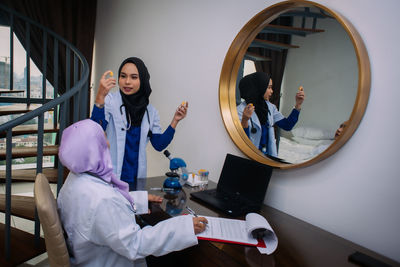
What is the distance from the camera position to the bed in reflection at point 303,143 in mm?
1302

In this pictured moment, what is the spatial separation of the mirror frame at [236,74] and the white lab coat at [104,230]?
2.27 ft

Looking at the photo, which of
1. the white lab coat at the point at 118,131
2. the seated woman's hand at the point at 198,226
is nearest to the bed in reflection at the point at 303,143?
the seated woman's hand at the point at 198,226

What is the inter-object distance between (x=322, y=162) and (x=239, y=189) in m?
0.47

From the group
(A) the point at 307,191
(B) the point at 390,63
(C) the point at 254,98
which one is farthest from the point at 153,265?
(B) the point at 390,63

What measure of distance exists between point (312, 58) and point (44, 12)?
3688 millimetres

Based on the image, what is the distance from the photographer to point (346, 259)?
1021 mm

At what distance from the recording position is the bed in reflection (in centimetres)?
130

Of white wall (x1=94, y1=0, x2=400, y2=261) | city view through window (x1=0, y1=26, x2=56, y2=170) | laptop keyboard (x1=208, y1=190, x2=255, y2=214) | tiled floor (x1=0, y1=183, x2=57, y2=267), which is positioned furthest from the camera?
city view through window (x1=0, y1=26, x2=56, y2=170)

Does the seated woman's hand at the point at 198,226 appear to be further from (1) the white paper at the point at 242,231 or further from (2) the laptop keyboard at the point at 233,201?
(2) the laptop keyboard at the point at 233,201

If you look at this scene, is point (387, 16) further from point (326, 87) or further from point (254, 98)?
point (254, 98)

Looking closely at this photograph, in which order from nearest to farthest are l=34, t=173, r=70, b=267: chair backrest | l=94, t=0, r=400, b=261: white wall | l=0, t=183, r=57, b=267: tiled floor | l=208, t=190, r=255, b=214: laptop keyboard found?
l=34, t=173, r=70, b=267: chair backrest, l=94, t=0, r=400, b=261: white wall, l=208, t=190, r=255, b=214: laptop keyboard, l=0, t=183, r=57, b=267: tiled floor

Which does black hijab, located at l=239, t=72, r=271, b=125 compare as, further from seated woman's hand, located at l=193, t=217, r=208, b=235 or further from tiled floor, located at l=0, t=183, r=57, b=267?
tiled floor, located at l=0, t=183, r=57, b=267

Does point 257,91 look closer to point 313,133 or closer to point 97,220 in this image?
point 313,133

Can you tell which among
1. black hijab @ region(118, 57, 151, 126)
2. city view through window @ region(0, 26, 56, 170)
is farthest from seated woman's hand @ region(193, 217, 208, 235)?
city view through window @ region(0, 26, 56, 170)
